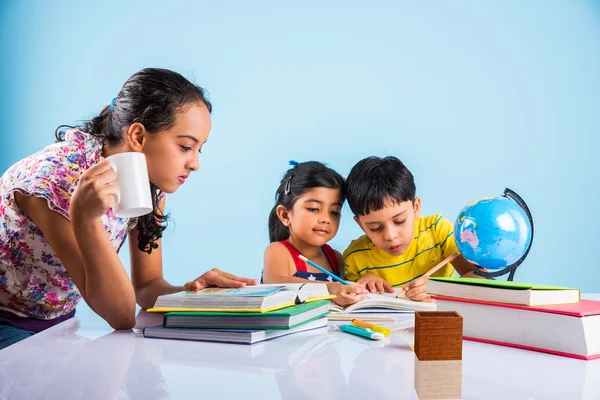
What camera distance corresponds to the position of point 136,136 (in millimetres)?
1505

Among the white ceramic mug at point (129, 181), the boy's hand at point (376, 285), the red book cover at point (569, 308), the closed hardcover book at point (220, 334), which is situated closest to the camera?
the red book cover at point (569, 308)

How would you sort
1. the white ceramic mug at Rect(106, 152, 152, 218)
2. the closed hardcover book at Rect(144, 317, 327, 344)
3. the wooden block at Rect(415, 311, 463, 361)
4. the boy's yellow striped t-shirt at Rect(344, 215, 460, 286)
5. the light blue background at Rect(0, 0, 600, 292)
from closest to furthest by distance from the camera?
1. the wooden block at Rect(415, 311, 463, 361)
2. the closed hardcover book at Rect(144, 317, 327, 344)
3. the white ceramic mug at Rect(106, 152, 152, 218)
4. the boy's yellow striped t-shirt at Rect(344, 215, 460, 286)
5. the light blue background at Rect(0, 0, 600, 292)

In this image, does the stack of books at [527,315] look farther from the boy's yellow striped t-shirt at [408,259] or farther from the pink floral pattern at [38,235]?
the boy's yellow striped t-shirt at [408,259]

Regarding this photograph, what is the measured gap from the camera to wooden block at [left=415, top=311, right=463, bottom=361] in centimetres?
69

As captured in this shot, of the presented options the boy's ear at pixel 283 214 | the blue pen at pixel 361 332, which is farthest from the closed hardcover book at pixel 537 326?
the boy's ear at pixel 283 214

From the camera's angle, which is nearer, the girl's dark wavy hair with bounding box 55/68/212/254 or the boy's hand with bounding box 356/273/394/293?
the girl's dark wavy hair with bounding box 55/68/212/254

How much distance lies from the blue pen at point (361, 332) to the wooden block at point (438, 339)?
1.06 ft

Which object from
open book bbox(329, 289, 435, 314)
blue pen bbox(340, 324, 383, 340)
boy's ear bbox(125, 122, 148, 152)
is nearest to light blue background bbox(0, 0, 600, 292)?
boy's ear bbox(125, 122, 148, 152)

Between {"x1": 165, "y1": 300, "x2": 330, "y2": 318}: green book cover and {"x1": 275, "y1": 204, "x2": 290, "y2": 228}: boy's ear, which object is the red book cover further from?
{"x1": 275, "y1": 204, "x2": 290, "y2": 228}: boy's ear

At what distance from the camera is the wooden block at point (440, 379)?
2.27ft

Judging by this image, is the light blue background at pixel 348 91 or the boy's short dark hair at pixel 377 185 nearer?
the boy's short dark hair at pixel 377 185

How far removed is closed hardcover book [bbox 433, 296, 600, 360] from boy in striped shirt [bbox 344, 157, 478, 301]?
952mm

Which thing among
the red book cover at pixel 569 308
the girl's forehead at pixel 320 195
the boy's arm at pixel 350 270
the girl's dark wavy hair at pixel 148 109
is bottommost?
the boy's arm at pixel 350 270

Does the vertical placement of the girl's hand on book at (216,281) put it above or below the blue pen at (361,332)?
above
